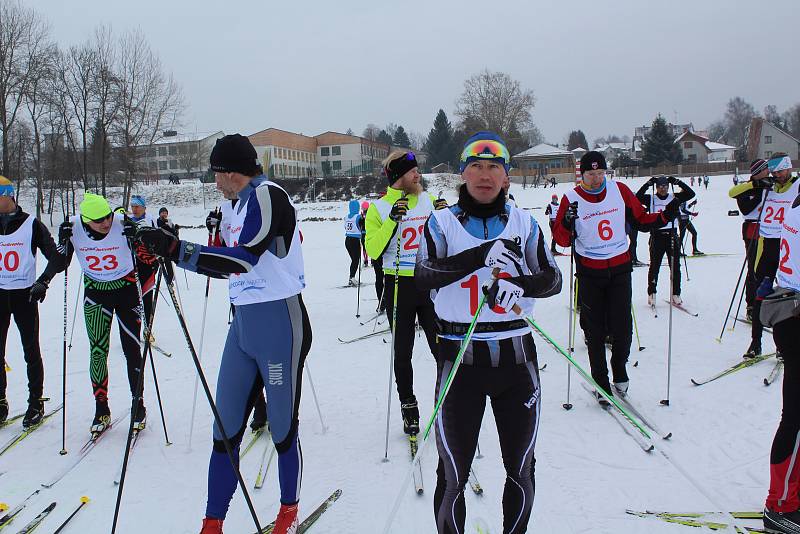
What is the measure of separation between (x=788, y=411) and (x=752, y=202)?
4870 mm

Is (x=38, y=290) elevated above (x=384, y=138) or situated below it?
below

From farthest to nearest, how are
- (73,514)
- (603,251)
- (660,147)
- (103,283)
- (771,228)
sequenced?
(660,147) → (771,228) → (603,251) → (103,283) → (73,514)

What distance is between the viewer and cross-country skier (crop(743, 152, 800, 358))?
5590mm

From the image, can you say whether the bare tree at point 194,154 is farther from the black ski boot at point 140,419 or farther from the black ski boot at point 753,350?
the black ski boot at point 753,350

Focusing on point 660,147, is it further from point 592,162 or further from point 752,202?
point 592,162

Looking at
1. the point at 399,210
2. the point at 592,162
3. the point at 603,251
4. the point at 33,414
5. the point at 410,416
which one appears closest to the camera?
the point at 399,210

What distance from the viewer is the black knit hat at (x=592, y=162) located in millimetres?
4543

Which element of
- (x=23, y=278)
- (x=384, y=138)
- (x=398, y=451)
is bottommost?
(x=398, y=451)

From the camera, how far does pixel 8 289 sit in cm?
458

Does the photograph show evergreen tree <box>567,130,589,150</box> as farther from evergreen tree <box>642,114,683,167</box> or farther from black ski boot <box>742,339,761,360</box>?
black ski boot <box>742,339,761,360</box>

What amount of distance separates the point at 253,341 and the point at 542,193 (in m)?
42.1

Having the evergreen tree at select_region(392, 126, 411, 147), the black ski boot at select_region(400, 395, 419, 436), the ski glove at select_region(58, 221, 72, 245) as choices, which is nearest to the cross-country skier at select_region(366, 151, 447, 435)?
the black ski boot at select_region(400, 395, 419, 436)

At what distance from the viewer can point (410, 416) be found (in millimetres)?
4125

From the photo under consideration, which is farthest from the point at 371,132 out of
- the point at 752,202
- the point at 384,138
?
the point at 752,202
